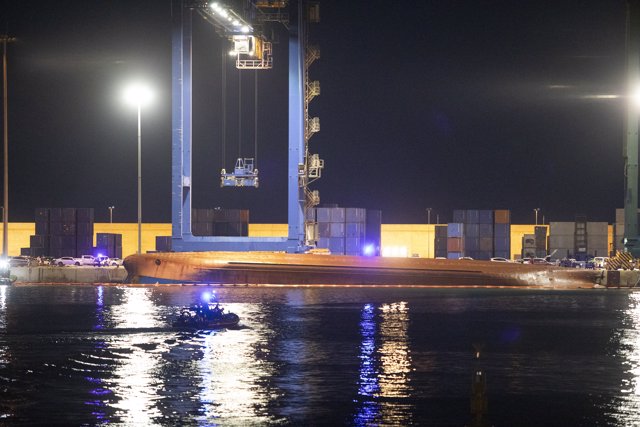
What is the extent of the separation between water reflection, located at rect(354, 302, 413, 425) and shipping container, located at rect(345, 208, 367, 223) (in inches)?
1358

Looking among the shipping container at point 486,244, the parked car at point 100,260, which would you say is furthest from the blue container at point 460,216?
the parked car at point 100,260

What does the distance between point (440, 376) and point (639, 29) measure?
45.0 metres

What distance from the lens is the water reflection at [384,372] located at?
21.0m

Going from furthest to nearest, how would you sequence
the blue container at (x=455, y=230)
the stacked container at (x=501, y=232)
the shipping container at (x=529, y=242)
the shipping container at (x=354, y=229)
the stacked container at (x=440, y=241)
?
the stacked container at (x=440, y=241) < the shipping container at (x=529, y=242) < the blue container at (x=455, y=230) < the stacked container at (x=501, y=232) < the shipping container at (x=354, y=229)

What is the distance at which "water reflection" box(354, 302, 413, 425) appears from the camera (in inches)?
827

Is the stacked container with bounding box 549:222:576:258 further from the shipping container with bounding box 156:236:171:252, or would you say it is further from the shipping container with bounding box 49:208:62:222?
Answer: the shipping container with bounding box 49:208:62:222

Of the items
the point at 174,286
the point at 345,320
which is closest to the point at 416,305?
the point at 345,320

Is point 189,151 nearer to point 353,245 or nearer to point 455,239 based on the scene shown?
point 353,245

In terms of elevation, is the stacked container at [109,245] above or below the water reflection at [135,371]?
above

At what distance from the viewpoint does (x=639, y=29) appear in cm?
6444

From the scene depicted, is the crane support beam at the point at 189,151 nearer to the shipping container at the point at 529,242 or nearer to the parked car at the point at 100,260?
the parked car at the point at 100,260

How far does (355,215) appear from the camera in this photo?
7869 cm

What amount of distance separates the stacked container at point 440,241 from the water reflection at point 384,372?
49676 mm

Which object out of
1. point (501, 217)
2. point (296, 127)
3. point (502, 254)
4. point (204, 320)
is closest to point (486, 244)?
point (502, 254)
